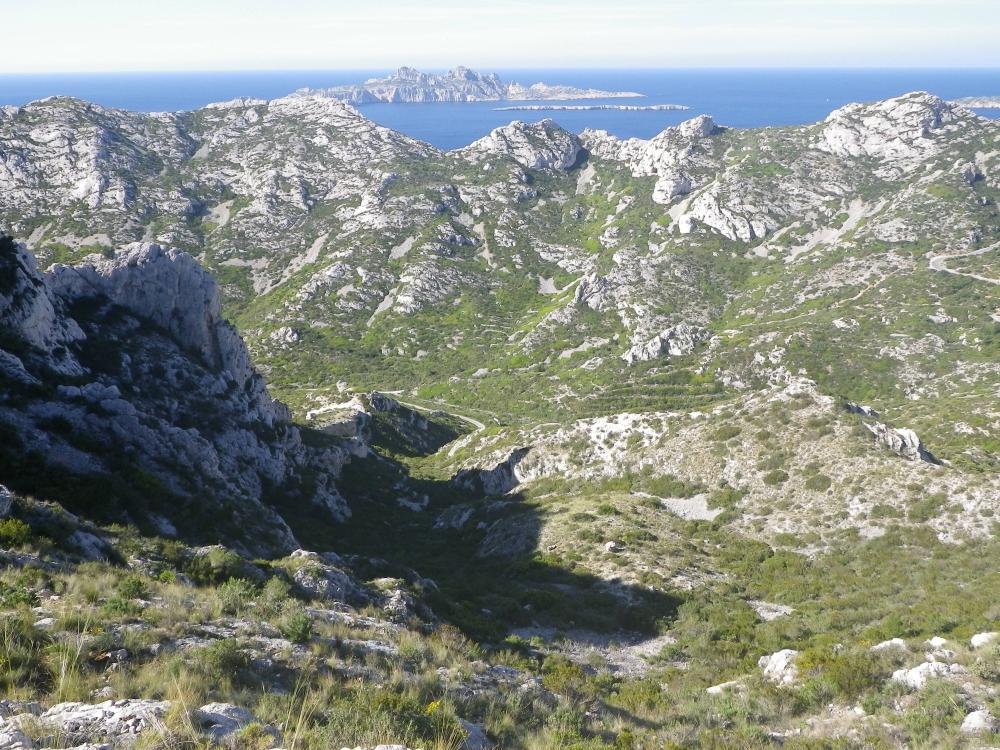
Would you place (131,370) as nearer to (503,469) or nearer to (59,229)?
(503,469)

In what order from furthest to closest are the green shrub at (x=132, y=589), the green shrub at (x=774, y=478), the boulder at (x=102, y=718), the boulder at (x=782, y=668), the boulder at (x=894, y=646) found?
the green shrub at (x=774, y=478), the boulder at (x=894, y=646), the boulder at (x=782, y=668), the green shrub at (x=132, y=589), the boulder at (x=102, y=718)

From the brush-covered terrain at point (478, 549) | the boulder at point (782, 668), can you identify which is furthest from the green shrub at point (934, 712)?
the boulder at point (782, 668)

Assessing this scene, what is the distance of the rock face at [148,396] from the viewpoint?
92.0ft

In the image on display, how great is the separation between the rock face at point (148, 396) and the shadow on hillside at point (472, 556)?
4.78m

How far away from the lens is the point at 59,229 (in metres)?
184

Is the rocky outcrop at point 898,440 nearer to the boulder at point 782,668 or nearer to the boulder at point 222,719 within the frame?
the boulder at point 782,668

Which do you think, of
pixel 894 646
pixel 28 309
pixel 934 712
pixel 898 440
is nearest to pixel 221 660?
pixel 934 712

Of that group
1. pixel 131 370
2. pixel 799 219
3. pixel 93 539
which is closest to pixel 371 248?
pixel 799 219

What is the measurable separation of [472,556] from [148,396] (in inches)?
1116

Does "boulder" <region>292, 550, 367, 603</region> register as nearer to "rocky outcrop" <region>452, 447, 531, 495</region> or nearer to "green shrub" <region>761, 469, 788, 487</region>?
"green shrub" <region>761, 469, 788, 487</region>

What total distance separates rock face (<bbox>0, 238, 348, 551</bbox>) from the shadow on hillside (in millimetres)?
4783

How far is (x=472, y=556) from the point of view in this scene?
46.0m

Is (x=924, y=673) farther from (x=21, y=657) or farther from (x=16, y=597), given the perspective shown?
(x=16, y=597)

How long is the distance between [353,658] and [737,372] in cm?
11750
